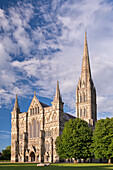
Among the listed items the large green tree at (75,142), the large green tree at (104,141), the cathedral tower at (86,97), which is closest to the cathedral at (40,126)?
the cathedral tower at (86,97)

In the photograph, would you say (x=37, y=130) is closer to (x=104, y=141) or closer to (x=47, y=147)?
(x=47, y=147)

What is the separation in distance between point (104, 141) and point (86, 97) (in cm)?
5047

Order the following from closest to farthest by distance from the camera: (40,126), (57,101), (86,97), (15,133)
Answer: (57,101) < (40,126) < (15,133) < (86,97)

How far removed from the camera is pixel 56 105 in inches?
3484

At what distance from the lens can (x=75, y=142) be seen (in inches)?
2751

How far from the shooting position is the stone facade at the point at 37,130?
3406 inches

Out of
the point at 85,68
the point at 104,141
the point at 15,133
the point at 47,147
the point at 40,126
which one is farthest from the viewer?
the point at 85,68

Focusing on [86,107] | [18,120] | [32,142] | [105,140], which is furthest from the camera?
[86,107]

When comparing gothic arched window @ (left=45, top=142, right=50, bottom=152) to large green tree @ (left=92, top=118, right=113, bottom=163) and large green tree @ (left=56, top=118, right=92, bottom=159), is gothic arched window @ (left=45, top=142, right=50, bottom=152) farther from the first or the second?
large green tree @ (left=92, top=118, right=113, bottom=163)

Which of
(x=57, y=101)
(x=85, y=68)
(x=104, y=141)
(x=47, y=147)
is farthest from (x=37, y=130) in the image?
(x=85, y=68)

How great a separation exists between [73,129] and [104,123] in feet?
35.6

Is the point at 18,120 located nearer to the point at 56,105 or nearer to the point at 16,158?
the point at 16,158

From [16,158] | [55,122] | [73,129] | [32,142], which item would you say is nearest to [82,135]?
[73,129]

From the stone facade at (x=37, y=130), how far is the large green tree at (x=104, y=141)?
68.6 feet
